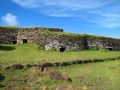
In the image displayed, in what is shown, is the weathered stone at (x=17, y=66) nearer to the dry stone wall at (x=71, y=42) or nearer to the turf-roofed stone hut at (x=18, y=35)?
the dry stone wall at (x=71, y=42)

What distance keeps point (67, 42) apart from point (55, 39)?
1.27 meters

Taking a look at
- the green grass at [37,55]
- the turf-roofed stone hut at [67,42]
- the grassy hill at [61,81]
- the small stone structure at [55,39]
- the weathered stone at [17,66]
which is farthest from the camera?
the small stone structure at [55,39]

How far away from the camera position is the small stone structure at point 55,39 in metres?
29.1

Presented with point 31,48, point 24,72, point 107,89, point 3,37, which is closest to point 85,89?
point 107,89

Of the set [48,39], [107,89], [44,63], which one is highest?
[48,39]

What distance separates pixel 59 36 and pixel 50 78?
12.6 m

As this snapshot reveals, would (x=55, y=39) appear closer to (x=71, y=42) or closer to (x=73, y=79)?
(x=71, y=42)

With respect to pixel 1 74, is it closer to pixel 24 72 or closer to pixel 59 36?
pixel 24 72

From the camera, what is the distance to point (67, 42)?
29297mm

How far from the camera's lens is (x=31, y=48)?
28.6m

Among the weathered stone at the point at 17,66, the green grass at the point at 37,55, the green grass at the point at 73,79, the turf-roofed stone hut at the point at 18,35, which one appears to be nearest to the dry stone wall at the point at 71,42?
the green grass at the point at 37,55

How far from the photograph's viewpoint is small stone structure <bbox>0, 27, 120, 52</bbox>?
29.1 metres

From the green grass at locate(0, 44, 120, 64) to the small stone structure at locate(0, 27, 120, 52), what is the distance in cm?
123

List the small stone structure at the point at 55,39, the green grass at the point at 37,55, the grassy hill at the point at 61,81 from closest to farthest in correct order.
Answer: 1. the grassy hill at the point at 61,81
2. the green grass at the point at 37,55
3. the small stone structure at the point at 55,39
